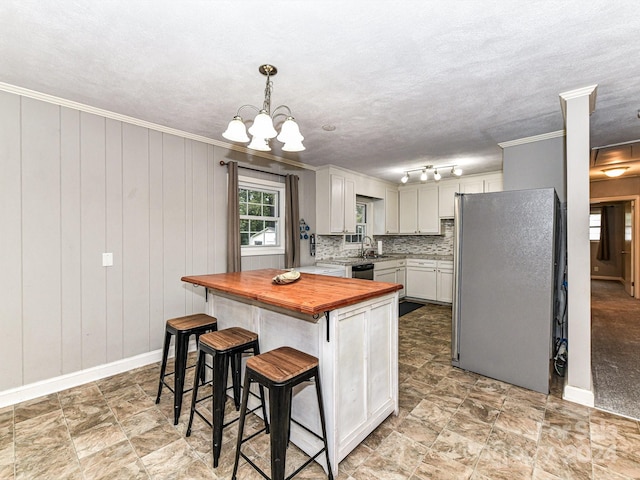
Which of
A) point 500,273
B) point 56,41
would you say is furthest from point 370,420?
point 56,41

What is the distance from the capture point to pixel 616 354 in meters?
3.36

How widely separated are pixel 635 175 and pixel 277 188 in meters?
7.03

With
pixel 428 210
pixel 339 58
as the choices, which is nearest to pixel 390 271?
pixel 428 210

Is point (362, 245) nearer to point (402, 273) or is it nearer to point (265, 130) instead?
point (402, 273)

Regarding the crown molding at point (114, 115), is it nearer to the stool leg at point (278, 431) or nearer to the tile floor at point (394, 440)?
the tile floor at point (394, 440)

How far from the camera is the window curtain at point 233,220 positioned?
369 cm

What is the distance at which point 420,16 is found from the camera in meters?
1.60

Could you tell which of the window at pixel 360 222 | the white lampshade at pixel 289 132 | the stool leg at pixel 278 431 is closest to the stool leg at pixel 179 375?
the stool leg at pixel 278 431

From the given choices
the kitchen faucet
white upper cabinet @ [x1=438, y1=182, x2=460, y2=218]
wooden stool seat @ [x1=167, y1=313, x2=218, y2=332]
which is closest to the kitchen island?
wooden stool seat @ [x1=167, y1=313, x2=218, y2=332]

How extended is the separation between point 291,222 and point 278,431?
127 inches

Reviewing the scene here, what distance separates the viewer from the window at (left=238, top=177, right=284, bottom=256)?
4.08 metres

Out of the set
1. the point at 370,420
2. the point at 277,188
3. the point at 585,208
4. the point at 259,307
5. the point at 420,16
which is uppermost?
the point at 420,16

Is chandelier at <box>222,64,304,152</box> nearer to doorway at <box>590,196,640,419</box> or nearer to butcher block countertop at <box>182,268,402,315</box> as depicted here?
butcher block countertop at <box>182,268,402,315</box>

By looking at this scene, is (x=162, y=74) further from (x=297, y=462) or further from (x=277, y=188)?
(x=297, y=462)
